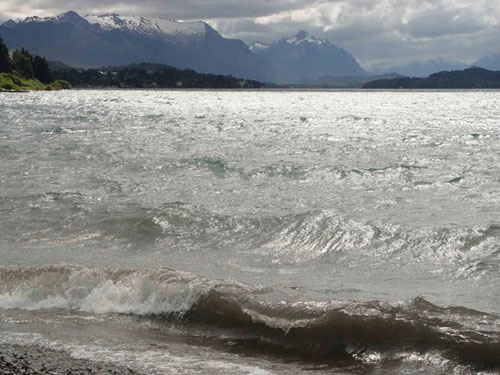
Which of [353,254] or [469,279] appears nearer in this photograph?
[469,279]

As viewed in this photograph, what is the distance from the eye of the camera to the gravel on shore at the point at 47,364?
846 centimetres

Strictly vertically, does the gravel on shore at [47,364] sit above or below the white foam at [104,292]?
above

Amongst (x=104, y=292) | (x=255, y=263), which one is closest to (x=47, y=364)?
(x=104, y=292)

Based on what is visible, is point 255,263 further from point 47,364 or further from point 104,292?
point 47,364

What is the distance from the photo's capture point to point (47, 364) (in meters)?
8.80

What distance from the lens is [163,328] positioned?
11.3 metres

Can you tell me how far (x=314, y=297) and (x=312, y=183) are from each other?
15.5 meters

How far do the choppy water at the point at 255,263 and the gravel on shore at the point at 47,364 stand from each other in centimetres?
36

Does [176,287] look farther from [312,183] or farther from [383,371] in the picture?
[312,183]

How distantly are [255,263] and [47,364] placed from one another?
7.49 meters

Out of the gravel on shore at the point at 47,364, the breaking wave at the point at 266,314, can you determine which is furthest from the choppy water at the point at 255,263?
the gravel on shore at the point at 47,364

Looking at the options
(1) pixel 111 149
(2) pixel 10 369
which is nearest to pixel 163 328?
(2) pixel 10 369

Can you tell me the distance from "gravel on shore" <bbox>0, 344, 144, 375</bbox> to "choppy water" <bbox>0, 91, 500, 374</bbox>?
359mm

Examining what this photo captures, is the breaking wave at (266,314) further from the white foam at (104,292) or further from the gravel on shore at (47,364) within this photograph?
the gravel on shore at (47,364)
